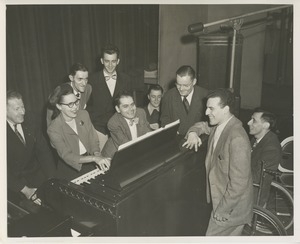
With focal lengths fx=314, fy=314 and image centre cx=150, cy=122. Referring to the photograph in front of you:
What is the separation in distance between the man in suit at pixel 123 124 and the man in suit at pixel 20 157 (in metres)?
0.58

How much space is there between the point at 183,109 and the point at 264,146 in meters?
0.77

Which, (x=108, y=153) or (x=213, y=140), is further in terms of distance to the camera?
(x=108, y=153)

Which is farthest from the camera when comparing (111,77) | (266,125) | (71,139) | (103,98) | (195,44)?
(195,44)

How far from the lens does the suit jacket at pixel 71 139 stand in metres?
2.33

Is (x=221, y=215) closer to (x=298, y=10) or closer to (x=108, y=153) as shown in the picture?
(x=108, y=153)

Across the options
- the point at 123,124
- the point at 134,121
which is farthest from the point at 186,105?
the point at 123,124

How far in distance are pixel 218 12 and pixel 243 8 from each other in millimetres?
484

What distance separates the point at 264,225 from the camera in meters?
2.76

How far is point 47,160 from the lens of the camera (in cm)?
276

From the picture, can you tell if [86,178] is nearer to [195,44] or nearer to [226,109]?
[226,109]

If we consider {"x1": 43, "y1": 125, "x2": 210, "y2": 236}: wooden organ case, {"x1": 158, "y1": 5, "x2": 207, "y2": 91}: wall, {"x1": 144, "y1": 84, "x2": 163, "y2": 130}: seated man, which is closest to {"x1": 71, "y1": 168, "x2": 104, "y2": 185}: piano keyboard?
{"x1": 43, "y1": 125, "x2": 210, "y2": 236}: wooden organ case

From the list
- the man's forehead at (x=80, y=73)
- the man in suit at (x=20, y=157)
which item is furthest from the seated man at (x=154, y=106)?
the man in suit at (x=20, y=157)

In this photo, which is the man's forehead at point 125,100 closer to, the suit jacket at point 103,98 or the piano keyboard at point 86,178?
the piano keyboard at point 86,178

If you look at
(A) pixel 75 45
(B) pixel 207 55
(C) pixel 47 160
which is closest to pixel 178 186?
(C) pixel 47 160
